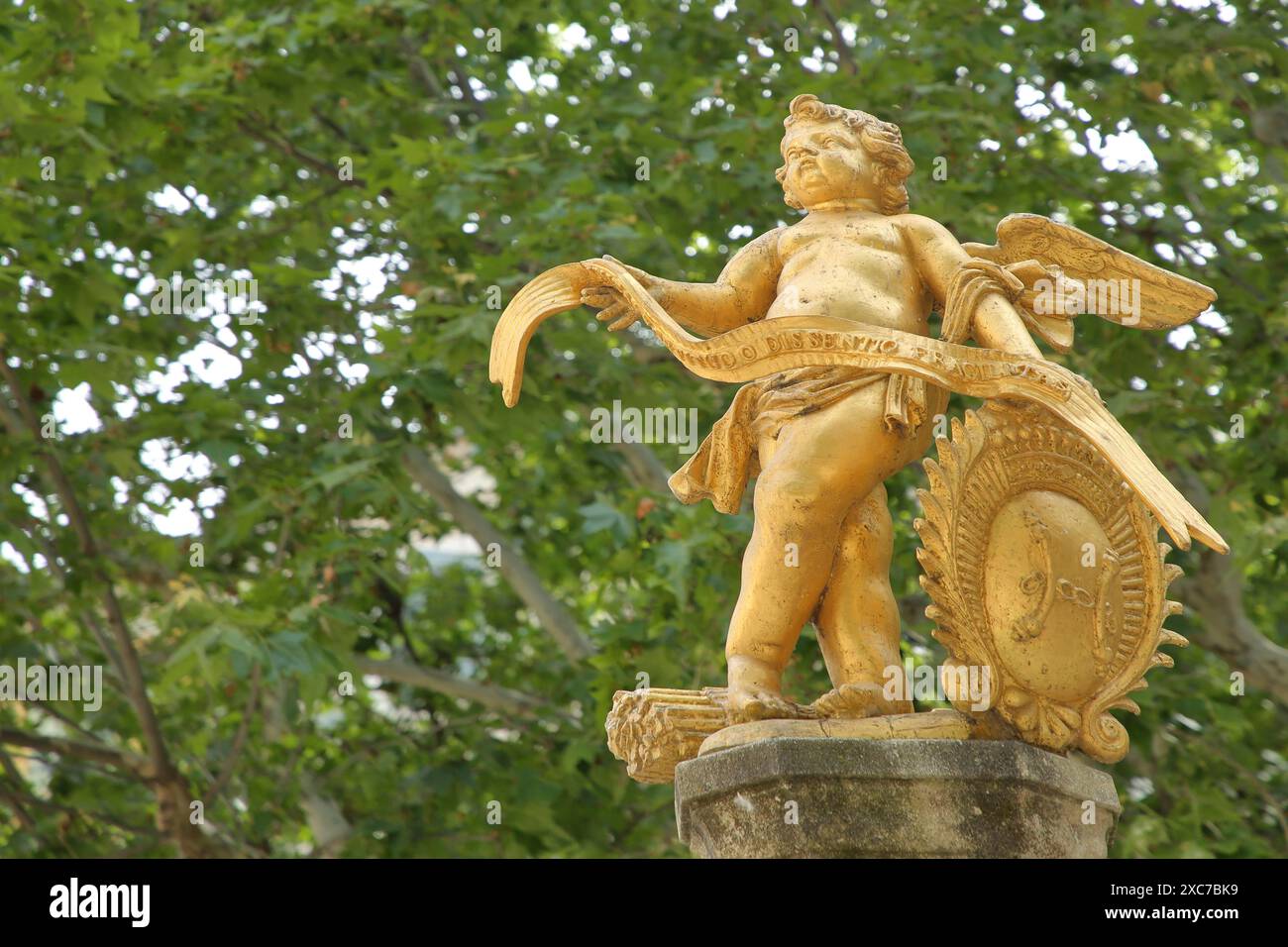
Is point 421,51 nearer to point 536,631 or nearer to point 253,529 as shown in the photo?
point 253,529

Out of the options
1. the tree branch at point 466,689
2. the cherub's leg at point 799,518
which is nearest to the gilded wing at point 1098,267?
the cherub's leg at point 799,518

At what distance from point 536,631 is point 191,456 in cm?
333

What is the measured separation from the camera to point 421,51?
34.2 feet

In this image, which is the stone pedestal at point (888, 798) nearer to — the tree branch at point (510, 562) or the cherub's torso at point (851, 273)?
the cherub's torso at point (851, 273)

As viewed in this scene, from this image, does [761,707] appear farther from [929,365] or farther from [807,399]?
[929,365]

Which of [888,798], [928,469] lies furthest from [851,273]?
[888,798]

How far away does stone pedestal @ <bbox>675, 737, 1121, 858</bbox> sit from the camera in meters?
4.84

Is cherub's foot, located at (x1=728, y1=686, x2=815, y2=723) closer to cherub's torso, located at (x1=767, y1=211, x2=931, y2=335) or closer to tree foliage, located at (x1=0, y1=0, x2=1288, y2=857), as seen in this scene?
cherub's torso, located at (x1=767, y1=211, x2=931, y2=335)

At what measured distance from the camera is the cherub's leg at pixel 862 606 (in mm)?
5266

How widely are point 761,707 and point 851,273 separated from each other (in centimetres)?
133

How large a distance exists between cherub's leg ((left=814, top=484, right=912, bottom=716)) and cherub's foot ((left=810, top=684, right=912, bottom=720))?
0.04 meters

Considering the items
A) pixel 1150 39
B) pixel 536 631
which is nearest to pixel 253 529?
pixel 536 631

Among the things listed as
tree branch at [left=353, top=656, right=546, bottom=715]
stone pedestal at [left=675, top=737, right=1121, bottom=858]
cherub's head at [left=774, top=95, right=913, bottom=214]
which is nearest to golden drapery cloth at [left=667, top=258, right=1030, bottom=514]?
cherub's head at [left=774, top=95, right=913, bottom=214]

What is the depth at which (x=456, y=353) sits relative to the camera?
8.97m
